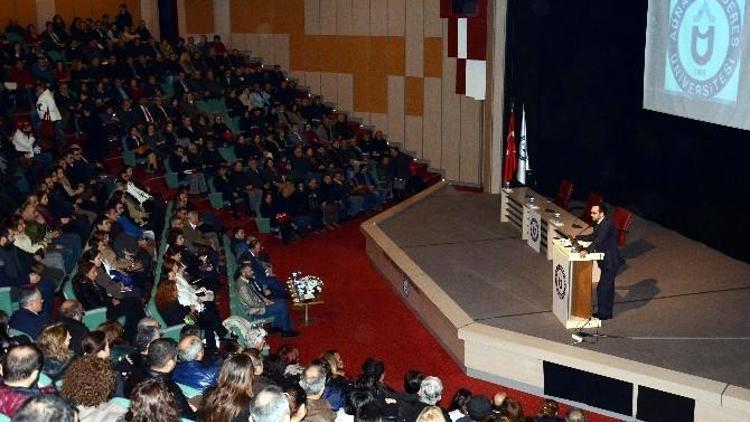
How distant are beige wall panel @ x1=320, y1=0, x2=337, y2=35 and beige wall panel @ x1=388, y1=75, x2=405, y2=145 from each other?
6.12 ft

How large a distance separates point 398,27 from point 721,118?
9219 mm

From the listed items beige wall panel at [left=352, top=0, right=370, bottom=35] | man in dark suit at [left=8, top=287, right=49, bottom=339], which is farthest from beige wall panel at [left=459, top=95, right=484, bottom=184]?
man in dark suit at [left=8, top=287, right=49, bottom=339]

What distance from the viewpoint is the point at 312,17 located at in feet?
62.2

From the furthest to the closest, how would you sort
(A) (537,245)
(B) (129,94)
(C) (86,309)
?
(B) (129,94)
(A) (537,245)
(C) (86,309)

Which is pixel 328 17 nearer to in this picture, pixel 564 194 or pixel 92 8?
pixel 92 8

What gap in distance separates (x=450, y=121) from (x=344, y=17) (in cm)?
339

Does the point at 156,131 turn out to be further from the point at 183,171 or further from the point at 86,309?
the point at 86,309

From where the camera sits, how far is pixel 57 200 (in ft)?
33.4

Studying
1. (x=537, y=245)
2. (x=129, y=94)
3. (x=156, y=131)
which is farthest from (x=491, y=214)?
(x=129, y=94)

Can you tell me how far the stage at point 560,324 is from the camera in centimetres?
727

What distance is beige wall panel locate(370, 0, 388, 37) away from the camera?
1766cm

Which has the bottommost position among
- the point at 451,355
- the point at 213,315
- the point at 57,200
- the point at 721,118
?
the point at 451,355

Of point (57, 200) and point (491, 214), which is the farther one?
point (491, 214)

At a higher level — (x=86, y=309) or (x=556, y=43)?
(x=556, y=43)
